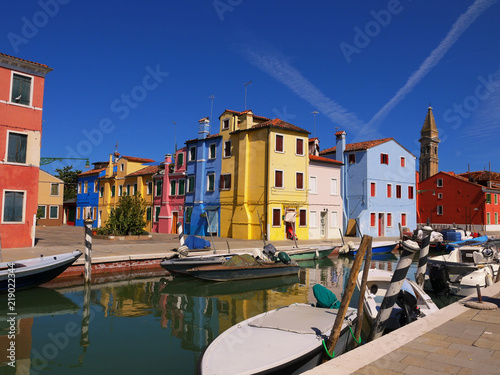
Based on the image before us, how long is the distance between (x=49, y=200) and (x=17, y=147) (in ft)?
95.6

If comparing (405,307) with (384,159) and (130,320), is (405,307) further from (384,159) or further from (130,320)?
(384,159)

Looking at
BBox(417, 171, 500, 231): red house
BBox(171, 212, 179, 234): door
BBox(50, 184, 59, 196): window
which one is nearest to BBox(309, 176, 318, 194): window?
BBox(171, 212, 179, 234): door

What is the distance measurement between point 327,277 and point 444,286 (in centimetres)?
597

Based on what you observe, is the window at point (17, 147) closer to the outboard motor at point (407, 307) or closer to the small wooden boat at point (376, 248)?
the outboard motor at point (407, 307)

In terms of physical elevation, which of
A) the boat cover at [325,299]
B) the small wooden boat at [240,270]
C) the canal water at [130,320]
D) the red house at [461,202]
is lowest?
the canal water at [130,320]

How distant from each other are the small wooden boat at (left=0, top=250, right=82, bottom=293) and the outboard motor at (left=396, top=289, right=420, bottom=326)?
12.3 metres

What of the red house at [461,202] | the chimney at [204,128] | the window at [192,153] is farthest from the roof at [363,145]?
the window at [192,153]

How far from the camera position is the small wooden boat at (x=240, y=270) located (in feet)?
54.5

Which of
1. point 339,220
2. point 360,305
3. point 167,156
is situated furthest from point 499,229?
point 360,305

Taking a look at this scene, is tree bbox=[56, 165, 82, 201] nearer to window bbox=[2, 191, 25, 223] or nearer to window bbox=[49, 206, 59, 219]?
window bbox=[49, 206, 59, 219]

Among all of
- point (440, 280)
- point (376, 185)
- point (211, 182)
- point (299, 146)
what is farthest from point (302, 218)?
point (440, 280)

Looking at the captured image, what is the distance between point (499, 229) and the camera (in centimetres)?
5003

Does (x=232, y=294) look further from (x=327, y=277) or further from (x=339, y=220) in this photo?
(x=339, y=220)

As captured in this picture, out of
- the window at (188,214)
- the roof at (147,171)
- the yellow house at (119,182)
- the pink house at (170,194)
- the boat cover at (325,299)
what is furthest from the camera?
the yellow house at (119,182)
